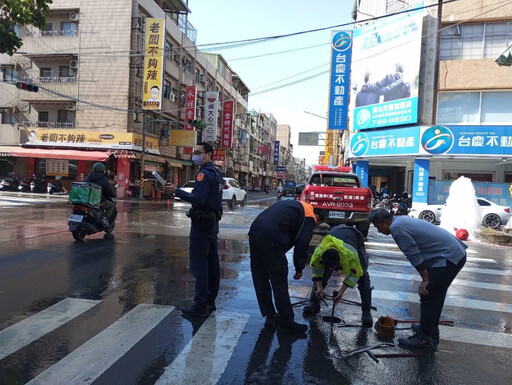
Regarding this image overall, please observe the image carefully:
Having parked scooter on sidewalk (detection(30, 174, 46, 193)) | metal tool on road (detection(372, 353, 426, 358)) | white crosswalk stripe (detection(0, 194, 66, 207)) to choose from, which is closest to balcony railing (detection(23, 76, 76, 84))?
parked scooter on sidewalk (detection(30, 174, 46, 193))

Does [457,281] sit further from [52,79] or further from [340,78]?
[52,79]

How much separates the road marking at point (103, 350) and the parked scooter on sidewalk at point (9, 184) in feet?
90.8

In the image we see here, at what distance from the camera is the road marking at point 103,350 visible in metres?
3.08

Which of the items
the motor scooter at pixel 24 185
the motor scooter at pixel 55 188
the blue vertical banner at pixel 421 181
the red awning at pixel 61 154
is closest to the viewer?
the blue vertical banner at pixel 421 181

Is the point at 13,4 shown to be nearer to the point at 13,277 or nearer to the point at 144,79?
the point at 13,277

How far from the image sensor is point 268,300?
4.22 meters

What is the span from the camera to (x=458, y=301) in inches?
225

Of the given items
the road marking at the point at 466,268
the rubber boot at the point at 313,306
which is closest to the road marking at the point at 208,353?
the rubber boot at the point at 313,306

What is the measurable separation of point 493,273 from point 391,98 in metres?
15.9

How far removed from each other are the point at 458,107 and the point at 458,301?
56.4 ft

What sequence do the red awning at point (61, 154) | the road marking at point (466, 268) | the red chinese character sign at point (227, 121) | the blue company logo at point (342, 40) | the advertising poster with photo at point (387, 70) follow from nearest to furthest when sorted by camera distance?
1. the road marking at point (466, 268)
2. the advertising poster with photo at point (387, 70)
3. the red awning at point (61, 154)
4. the blue company logo at point (342, 40)
5. the red chinese character sign at point (227, 121)

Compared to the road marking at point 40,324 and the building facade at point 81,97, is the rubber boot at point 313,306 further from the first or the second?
the building facade at point 81,97

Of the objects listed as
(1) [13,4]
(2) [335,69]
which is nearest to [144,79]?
(2) [335,69]

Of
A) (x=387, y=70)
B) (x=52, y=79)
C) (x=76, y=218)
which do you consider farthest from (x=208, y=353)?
(x=52, y=79)
